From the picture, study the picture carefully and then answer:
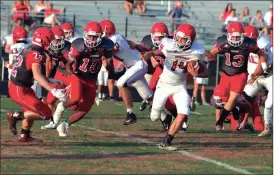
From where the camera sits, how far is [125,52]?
11.9 m

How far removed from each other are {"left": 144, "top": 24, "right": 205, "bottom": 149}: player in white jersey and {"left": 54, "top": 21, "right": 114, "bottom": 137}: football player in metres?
0.94

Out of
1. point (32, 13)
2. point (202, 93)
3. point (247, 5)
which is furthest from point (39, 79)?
point (247, 5)

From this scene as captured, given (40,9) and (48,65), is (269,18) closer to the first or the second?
(40,9)

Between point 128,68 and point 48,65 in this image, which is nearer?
point 48,65

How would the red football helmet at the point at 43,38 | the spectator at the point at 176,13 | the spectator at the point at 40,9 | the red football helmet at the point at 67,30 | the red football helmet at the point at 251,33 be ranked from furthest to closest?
the spectator at the point at 176,13 → the spectator at the point at 40,9 → the red football helmet at the point at 67,30 → the red football helmet at the point at 251,33 → the red football helmet at the point at 43,38

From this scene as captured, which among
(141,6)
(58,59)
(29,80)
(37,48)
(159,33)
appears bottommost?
(141,6)

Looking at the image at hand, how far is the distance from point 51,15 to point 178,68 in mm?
11040

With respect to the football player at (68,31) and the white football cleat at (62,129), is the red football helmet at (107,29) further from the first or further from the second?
the white football cleat at (62,129)

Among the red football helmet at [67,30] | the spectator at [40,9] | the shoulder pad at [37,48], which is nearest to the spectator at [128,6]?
the spectator at [40,9]

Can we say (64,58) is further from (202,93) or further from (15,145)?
(202,93)

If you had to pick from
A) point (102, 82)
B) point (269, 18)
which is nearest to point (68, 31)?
point (102, 82)

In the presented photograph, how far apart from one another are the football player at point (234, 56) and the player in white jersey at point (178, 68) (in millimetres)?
1120

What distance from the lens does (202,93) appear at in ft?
57.8

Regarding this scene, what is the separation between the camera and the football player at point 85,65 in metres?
10.3
